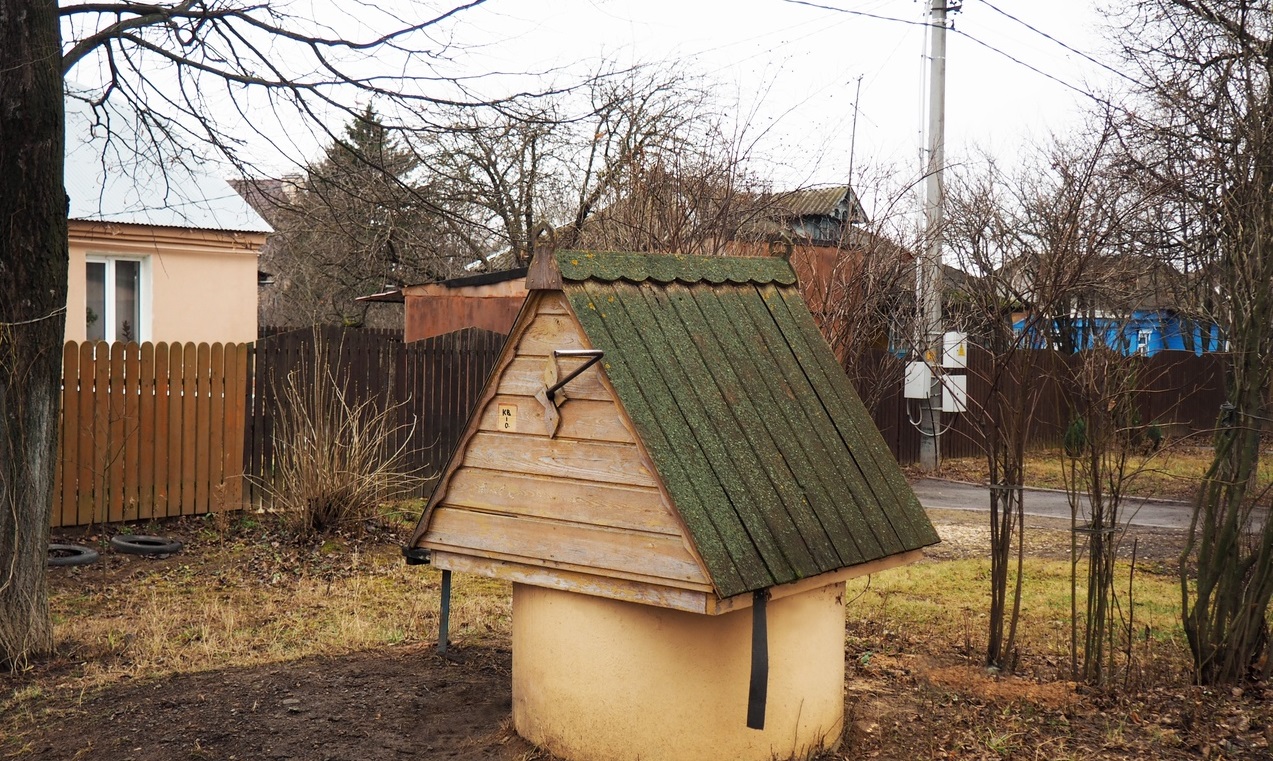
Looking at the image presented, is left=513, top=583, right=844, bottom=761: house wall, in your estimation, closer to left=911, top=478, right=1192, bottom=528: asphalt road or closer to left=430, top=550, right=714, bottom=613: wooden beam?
left=430, top=550, right=714, bottom=613: wooden beam

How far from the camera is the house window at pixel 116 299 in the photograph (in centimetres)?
1527

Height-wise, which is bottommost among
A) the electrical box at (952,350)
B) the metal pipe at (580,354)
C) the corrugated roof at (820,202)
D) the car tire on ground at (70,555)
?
the car tire on ground at (70,555)

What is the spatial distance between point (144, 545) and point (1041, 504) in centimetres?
1144

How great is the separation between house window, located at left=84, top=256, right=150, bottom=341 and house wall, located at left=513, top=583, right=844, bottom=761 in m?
12.4

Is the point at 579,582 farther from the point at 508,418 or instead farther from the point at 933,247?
the point at 933,247

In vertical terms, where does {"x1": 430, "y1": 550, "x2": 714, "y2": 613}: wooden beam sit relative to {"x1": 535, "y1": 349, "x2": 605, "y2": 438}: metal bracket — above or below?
below

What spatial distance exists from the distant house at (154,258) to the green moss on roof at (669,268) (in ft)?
34.3

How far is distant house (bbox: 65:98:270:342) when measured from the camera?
14906 millimetres

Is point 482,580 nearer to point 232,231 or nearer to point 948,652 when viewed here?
point 948,652

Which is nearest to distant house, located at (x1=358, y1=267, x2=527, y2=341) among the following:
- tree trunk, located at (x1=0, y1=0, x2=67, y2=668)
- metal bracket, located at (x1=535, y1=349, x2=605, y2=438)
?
tree trunk, located at (x1=0, y1=0, x2=67, y2=668)

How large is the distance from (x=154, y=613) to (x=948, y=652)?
18.0ft

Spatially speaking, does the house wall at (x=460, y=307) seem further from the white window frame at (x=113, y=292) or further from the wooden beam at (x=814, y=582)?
the wooden beam at (x=814, y=582)

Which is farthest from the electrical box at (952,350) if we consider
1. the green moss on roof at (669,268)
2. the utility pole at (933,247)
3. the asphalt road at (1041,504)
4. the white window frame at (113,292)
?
the white window frame at (113,292)

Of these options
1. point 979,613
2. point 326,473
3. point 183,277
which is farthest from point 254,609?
point 183,277
